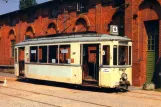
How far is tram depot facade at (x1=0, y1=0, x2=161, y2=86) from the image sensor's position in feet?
63.8

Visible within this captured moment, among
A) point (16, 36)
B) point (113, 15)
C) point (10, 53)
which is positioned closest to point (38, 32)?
point (16, 36)

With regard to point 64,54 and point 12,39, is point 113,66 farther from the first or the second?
point 12,39

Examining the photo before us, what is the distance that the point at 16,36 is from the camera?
3656 cm

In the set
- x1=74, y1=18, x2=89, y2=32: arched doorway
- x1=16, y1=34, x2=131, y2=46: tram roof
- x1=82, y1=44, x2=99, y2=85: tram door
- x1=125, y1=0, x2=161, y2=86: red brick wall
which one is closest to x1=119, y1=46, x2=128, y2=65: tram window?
x1=16, y1=34, x2=131, y2=46: tram roof

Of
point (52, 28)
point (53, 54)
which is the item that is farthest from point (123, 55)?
point (52, 28)

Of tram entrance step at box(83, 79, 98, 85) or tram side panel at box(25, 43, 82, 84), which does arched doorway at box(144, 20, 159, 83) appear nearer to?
tram entrance step at box(83, 79, 98, 85)

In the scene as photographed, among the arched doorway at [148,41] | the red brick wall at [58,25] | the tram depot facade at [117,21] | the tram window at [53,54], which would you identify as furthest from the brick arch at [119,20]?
the tram window at [53,54]

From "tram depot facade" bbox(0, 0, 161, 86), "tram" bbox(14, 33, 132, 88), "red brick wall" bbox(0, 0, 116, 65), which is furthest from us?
"red brick wall" bbox(0, 0, 116, 65)

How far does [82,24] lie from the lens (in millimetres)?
25453

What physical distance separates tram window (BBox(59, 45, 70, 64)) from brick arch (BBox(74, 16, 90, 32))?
6129mm

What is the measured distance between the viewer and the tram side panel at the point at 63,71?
1780 centimetres

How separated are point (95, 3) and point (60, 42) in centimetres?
622

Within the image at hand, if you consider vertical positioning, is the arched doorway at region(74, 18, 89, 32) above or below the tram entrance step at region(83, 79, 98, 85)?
above

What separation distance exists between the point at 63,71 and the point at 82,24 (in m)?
7.58
